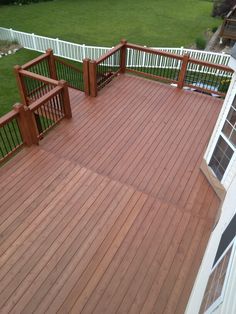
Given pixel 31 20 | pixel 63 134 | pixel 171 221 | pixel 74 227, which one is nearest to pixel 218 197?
pixel 171 221

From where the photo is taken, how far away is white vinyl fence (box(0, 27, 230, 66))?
11.8 meters

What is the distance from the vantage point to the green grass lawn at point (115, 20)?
596 inches

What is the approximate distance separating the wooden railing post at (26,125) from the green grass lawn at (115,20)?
10.4 m

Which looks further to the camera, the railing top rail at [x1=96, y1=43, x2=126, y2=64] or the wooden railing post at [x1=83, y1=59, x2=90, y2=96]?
the railing top rail at [x1=96, y1=43, x2=126, y2=64]

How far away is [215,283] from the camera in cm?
241

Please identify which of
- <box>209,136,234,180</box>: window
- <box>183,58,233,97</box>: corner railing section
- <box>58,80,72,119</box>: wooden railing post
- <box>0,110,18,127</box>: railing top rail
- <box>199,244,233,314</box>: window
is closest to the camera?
<box>199,244,233,314</box>: window

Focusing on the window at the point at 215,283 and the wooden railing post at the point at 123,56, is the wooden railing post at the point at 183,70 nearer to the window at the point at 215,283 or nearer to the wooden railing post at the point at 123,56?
the wooden railing post at the point at 123,56

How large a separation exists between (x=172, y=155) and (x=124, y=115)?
169cm

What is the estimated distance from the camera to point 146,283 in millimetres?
3535

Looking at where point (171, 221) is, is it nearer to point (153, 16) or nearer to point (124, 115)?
point (124, 115)

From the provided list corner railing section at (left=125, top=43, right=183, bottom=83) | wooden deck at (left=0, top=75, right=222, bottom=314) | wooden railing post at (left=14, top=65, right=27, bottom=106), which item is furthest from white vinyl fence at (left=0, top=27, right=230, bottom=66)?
wooden deck at (left=0, top=75, right=222, bottom=314)

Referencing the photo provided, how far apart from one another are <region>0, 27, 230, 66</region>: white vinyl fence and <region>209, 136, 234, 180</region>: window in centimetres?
823

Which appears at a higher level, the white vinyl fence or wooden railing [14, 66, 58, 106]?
wooden railing [14, 66, 58, 106]

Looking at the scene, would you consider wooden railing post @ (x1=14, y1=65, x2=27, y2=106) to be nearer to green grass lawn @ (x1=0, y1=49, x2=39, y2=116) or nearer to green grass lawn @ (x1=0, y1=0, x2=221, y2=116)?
green grass lawn @ (x1=0, y1=49, x2=39, y2=116)
